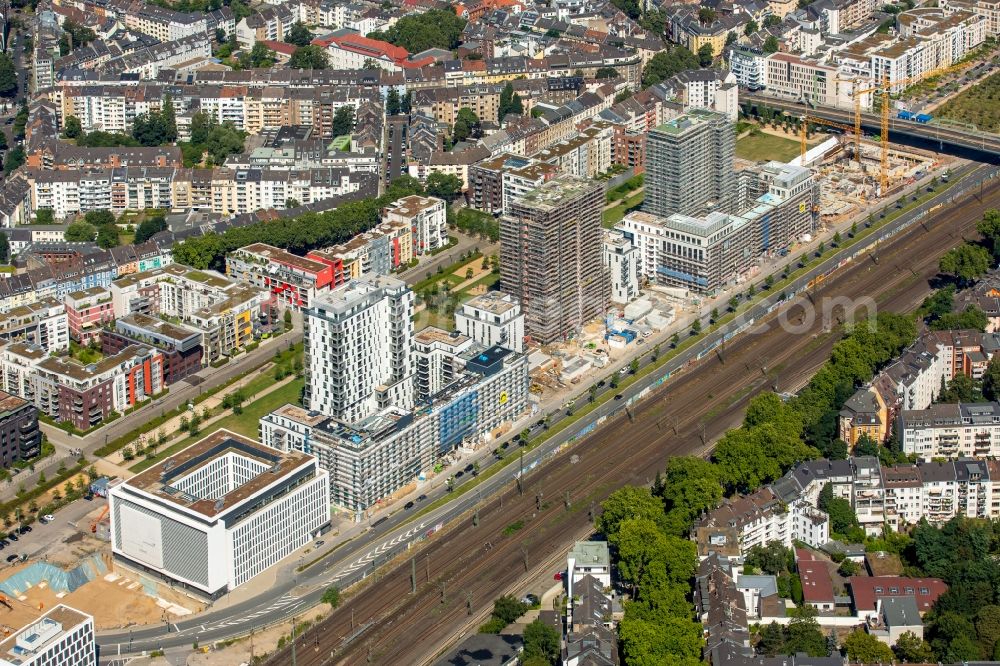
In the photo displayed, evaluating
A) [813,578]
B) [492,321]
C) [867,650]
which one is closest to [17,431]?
[492,321]

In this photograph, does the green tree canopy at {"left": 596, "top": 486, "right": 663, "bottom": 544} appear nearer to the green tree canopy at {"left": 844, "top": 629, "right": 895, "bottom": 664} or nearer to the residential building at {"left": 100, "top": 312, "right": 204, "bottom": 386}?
the green tree canopy at {"left": 844, "top": 629, "right": 895, "bottom": 664}

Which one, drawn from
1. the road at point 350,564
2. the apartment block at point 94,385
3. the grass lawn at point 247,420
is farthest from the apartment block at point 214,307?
the road at point 350,564

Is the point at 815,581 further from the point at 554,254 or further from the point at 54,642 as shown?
the point at 54,642

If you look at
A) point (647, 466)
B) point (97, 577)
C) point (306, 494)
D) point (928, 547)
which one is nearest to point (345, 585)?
point (306, 494)

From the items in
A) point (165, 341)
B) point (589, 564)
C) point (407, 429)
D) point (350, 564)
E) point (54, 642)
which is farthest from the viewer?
point (165, 341)

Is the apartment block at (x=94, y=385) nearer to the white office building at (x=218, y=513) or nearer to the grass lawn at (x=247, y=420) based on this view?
the grass lawn at (x=247, y=420)

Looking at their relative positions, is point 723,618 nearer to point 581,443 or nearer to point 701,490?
point 701,490
